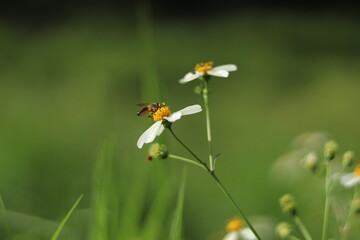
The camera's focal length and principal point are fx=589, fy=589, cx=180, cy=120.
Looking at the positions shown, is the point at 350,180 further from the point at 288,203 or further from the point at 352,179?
the point at 288,203

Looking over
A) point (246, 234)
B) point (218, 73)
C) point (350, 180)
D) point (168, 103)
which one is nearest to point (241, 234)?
point (246, 234)

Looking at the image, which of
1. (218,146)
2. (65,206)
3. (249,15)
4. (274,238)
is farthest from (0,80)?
(274,238)

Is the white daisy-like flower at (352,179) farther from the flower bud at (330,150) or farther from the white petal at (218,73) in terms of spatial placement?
the white petal at (218,73)

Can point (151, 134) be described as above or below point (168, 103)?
above

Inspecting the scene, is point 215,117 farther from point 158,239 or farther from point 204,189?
point 158,239

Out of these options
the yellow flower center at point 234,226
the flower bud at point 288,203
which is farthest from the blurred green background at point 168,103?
the flower bud at point 288,203

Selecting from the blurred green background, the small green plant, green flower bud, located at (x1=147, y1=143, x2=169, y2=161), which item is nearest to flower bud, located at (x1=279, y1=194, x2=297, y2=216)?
the small green plant
